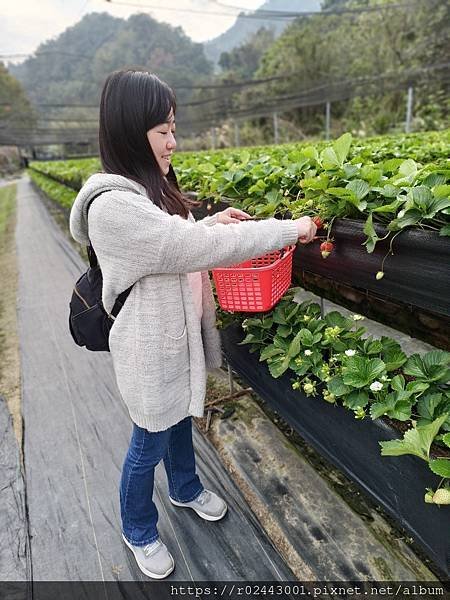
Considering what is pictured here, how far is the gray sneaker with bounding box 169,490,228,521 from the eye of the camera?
1682 millimetres

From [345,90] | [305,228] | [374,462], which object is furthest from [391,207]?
[345,90]

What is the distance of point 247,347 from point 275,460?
0.54 metres

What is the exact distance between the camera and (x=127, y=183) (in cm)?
113

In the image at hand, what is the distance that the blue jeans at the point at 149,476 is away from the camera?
1378 mm

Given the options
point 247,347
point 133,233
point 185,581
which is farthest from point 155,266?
point 185,581

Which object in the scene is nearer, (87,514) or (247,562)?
(247,562)

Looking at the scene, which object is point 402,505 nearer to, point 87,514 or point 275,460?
point 275,460

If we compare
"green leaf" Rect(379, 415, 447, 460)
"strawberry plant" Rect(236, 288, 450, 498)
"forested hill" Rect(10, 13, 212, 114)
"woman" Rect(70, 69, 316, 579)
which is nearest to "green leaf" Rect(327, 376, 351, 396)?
"strawberry plant" Rect(236, 288, 450, 498)

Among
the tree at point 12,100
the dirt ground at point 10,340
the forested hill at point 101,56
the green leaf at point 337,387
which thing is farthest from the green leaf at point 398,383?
the forested hill at point 101,56

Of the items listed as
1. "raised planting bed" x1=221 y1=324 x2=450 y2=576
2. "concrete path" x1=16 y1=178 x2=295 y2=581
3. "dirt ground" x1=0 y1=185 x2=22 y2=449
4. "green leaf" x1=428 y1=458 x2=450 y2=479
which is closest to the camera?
"green leaf" x1=428 y1=458 x2=450 y2=479

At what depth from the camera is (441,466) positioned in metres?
0.93

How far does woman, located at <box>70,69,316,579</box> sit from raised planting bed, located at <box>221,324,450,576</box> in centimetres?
39

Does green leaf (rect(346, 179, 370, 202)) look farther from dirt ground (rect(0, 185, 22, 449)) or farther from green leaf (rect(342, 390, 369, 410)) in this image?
dirt ground (rect(0, 185, 22, 449))

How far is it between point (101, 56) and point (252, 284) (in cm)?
6731
